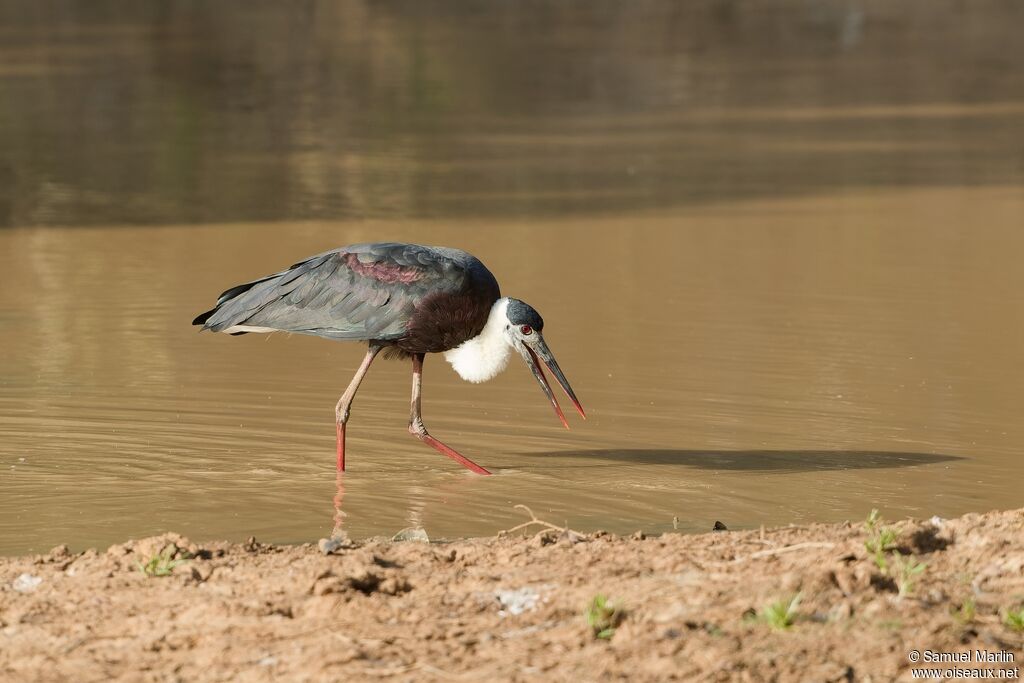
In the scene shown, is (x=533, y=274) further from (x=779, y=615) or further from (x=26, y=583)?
(x=779, y=615)

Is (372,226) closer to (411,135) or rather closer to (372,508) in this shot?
(411,135)

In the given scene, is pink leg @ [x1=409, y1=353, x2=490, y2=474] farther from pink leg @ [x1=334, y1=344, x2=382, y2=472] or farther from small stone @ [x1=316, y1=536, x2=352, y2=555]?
small stone @ [x1=316, y1=536, x2=352, y2=555]

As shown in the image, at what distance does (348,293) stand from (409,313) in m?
0.35

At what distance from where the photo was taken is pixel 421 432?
7.39 meters

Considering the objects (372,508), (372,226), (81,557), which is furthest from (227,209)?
(81,557)

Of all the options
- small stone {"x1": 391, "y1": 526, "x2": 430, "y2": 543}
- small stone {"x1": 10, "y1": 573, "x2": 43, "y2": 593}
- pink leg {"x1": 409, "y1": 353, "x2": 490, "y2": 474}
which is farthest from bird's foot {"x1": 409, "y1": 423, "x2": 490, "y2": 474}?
small stone {"x1": 10, "y1": 573, "x2": 43, "y2": 593}

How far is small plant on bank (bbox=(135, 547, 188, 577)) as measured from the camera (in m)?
4.81

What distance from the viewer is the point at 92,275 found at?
11.4m

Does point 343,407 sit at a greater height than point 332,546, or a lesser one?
lesser

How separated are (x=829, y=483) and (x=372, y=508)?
1870 mm

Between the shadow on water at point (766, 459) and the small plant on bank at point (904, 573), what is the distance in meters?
2.57

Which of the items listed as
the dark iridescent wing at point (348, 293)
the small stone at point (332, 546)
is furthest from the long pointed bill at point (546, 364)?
the small stone at point (332, 546)

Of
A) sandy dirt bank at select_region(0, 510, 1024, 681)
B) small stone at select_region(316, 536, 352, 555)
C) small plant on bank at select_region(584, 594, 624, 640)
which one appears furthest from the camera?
small stone at select_region(316, 536, 352, 555)

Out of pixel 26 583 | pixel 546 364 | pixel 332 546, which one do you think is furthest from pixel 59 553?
pixel 546 364
